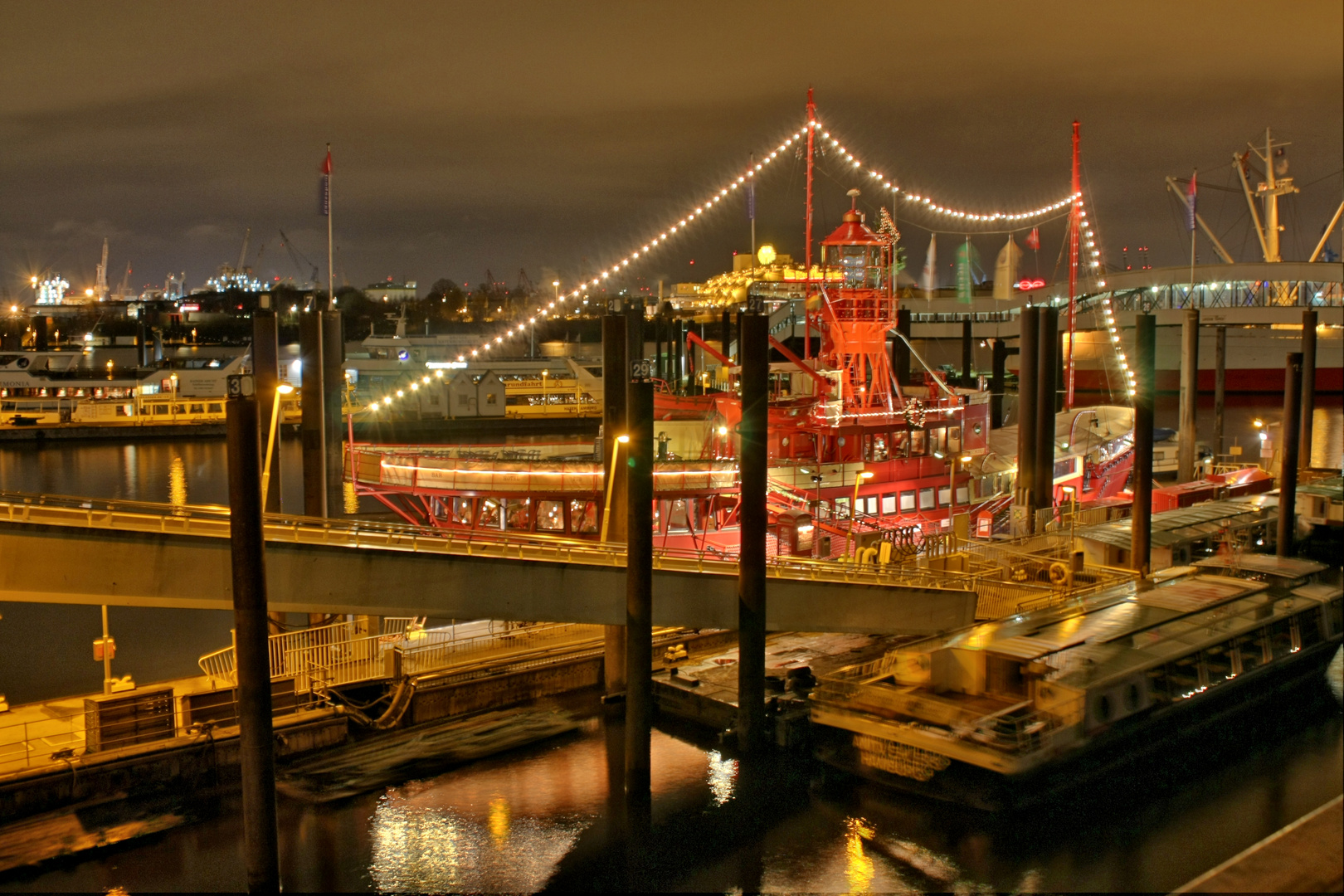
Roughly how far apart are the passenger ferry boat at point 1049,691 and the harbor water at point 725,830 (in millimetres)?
677

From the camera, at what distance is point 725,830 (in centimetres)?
1645

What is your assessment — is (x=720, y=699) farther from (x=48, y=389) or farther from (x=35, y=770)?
(x=48, y=389)

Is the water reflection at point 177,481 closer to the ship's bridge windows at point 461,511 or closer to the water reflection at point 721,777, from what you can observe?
the ship's bridge windows at point 461,511

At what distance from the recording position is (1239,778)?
739 inches

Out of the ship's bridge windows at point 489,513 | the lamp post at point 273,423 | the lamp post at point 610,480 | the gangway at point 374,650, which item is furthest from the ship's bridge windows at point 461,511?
the lamp post at point 273,423

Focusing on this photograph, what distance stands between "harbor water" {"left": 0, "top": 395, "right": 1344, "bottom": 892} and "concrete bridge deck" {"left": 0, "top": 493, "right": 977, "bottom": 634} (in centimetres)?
327

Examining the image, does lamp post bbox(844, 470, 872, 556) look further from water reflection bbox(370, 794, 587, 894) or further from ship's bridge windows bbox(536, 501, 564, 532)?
water reflection bbox(370, 794, 587, 894)

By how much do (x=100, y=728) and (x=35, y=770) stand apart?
102cm

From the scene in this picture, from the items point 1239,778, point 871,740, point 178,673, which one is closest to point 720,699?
point 871,740

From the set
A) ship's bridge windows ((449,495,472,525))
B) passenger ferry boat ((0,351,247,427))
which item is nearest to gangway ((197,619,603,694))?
ship's bridge windows ((449,495,472,525))

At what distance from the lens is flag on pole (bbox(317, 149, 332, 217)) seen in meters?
29.0

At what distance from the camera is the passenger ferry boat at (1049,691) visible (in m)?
16.4

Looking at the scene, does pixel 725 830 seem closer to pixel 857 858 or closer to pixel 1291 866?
pixel 857 858

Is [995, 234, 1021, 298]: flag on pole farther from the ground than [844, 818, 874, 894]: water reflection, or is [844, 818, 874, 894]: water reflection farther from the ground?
[995, 234, 1021, 298]: flag on pole
